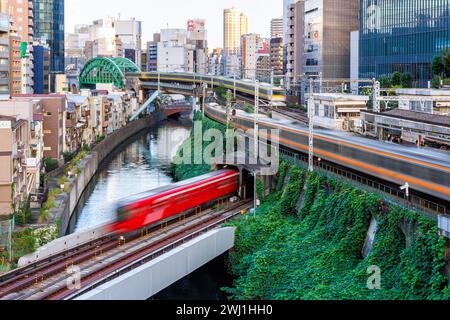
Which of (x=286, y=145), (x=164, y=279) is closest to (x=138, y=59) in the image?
(x=286, y=145)

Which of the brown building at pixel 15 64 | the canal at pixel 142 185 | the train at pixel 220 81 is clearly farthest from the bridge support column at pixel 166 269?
the brown building at pixel 15 64

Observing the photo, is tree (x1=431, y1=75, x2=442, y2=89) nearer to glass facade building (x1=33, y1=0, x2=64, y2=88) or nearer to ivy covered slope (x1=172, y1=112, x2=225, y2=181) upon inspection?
ivy covered slope (x1=172, y1=112, x2=225, y2=181)

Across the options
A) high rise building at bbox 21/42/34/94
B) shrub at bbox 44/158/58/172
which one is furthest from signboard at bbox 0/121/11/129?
high rise building at bbox 21/42/34/94

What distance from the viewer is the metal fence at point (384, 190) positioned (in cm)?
1759

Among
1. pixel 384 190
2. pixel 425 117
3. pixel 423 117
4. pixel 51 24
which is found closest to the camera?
pixel 384 190

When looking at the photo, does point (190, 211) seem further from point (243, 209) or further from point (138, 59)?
point (138, 59)

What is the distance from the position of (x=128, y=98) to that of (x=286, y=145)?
59.2m

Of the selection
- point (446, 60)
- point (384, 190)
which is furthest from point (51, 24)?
point (384, 190)

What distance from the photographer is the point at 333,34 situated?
72312 mm

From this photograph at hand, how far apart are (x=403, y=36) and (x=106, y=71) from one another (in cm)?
6038

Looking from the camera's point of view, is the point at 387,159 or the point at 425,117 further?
the point at 425,117

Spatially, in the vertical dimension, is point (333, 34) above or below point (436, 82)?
above

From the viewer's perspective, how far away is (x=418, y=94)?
124ft

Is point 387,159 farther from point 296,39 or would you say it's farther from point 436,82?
point 296,39
